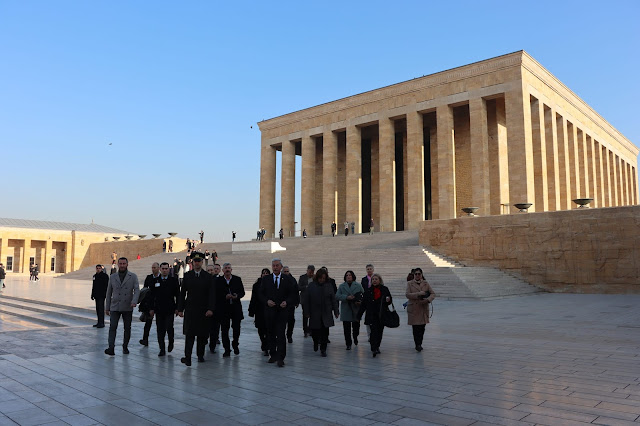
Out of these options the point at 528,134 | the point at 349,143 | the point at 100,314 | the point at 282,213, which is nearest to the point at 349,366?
the point at 100,314

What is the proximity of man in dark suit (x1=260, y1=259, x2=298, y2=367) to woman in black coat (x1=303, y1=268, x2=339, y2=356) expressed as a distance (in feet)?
1.55

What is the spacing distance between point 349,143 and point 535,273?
61.6 feet

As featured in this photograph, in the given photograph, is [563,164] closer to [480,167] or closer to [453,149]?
[480,167]

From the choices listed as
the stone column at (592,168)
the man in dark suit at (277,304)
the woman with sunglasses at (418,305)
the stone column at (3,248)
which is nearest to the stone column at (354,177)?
the stone column at (592,168)

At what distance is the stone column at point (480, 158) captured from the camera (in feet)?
96.3

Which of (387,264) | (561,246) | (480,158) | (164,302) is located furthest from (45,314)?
(480,158)

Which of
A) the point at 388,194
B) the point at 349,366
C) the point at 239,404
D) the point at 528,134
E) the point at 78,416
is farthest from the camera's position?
the point at 388,194

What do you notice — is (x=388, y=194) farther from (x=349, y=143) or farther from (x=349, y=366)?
(x=349, y=366)

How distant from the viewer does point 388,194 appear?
Answer: 3375 centimetres

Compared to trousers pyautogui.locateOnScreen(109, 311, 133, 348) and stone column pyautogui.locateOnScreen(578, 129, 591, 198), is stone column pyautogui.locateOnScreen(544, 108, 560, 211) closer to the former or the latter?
stone column pyautogui.locateOnScreen(578, 129, 591, 198)

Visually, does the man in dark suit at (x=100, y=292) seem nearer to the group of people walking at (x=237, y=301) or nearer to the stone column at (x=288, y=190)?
the group of people walking at (x=237, y=301)

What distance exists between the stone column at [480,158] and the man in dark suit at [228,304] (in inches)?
950

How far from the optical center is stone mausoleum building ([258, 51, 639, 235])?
29.3 metres

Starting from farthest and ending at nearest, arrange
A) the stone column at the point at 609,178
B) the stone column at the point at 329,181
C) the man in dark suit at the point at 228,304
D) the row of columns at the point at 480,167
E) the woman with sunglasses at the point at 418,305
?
1. the stone column at the point at 609,178
2. the stone column at the point at 329,181
3. the row of columns at the point at 480,167
4. the woman with sunglasses at the point at 418,305
5. the man in dark suit at the point at 228,304
